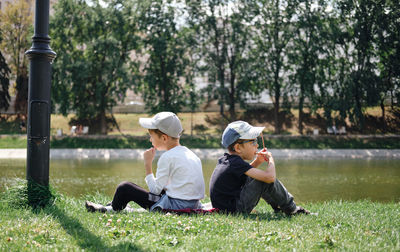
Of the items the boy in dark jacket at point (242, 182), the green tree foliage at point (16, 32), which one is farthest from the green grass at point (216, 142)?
the boy in dark jacket at point (242, 182)

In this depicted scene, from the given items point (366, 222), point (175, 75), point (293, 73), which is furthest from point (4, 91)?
point (366, 222)

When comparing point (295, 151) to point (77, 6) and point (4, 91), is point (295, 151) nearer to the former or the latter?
point (77, 6)

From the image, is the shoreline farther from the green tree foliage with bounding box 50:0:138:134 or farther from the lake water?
the green tree foliage with bounding box 50:0:138:134

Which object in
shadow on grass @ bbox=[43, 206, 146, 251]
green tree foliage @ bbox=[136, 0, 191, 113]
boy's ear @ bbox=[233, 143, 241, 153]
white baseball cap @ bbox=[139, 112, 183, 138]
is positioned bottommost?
shadow on grass @ bbox=[43, 206, 146, 251]

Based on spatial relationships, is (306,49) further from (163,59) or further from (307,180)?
(307,180)

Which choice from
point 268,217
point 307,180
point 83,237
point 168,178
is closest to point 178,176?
point 168,178

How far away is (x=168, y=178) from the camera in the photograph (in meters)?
4.44

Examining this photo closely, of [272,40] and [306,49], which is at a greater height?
[272,40]

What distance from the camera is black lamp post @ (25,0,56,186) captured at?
16.2 feet

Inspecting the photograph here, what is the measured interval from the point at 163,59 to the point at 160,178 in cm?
2227

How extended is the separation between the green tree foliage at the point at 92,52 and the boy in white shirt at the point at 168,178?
66.9 ft

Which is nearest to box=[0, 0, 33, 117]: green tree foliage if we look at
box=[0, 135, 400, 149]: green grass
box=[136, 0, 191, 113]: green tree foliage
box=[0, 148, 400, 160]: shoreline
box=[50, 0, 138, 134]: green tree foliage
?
box=[50, 0, 138, 134]: green tree foliage

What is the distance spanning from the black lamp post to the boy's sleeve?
144 centimetres

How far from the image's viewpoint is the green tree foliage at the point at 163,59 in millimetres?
25562
